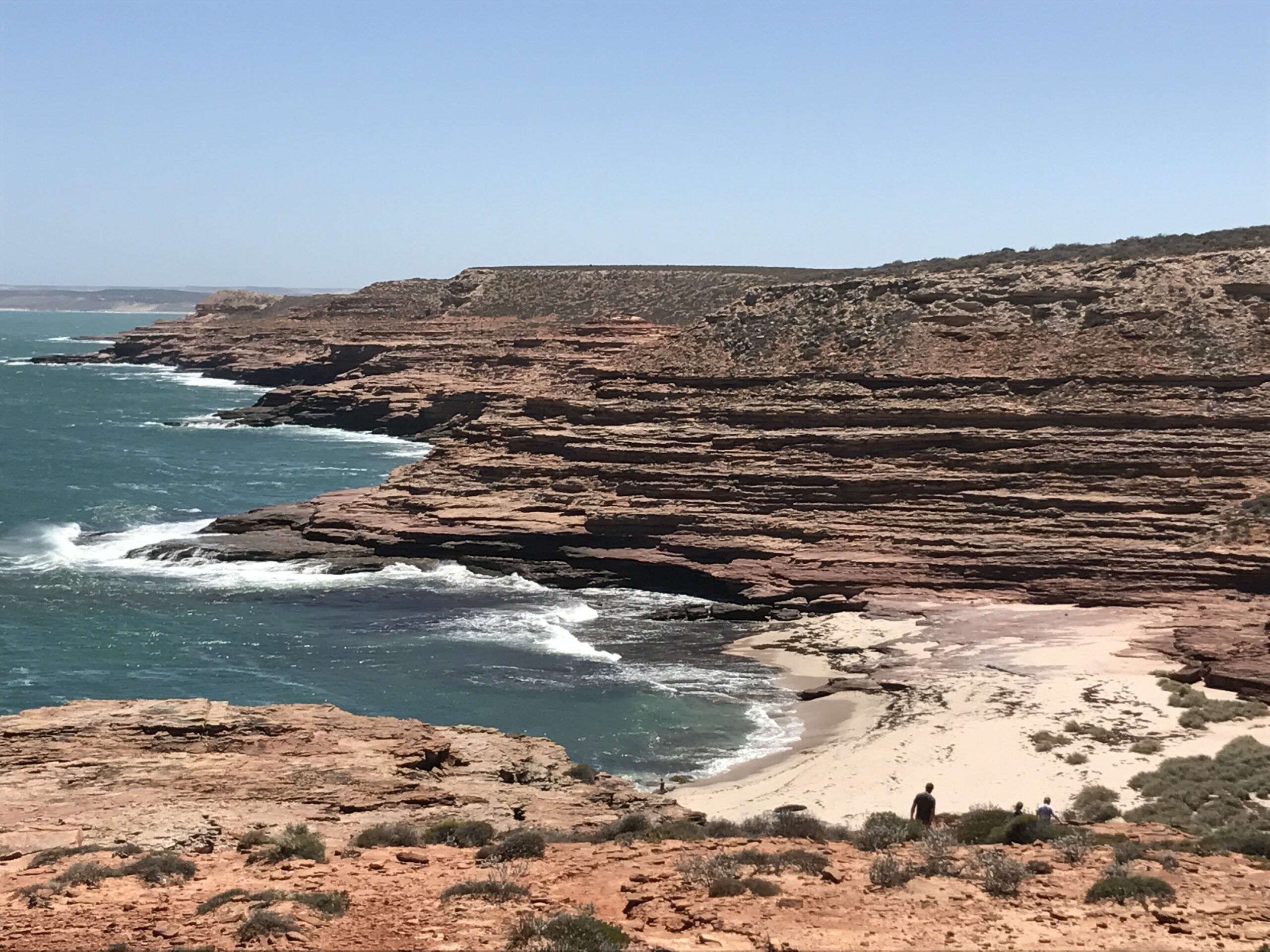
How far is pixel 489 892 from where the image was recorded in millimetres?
13555

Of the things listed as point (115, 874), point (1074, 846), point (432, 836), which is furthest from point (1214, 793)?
point (115, 874)

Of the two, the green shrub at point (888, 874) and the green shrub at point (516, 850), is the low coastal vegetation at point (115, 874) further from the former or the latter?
the green shrub at point (888, 874)

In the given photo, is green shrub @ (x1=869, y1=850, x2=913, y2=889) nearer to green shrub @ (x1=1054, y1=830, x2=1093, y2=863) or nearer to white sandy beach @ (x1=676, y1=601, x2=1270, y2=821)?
green shrub @ (x1=1054, y1=830, x2=1093, y2=863)

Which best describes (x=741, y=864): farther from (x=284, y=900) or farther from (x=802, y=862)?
(x=284, y=900)

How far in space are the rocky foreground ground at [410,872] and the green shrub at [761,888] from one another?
0.05 metres

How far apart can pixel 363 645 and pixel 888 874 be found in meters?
24.2

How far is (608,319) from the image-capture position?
91312 millimetres

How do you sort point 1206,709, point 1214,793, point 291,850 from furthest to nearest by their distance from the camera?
point 1206,709 → point 1214,793 → point 291,850

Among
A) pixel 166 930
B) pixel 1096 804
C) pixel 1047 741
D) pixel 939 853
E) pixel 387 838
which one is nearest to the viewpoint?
pixel 166 930

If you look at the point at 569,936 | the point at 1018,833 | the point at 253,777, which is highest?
the point at 569,936

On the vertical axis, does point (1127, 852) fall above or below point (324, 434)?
above

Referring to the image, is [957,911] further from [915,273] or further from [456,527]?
[915,273]

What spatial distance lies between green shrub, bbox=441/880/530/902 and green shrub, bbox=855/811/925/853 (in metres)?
4.55

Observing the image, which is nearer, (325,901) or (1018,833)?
(325,901)
